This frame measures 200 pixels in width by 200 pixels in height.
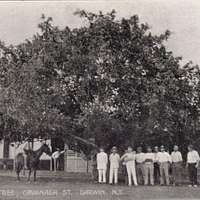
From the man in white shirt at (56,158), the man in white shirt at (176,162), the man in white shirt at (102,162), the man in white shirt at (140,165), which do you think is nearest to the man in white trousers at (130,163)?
the man in white shirt at (140,165)

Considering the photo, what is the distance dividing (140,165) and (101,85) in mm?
4168

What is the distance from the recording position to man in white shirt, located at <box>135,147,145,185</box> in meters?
24.2

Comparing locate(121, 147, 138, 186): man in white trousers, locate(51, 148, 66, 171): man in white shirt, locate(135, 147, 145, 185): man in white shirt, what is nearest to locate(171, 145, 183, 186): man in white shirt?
locate(135, 147, 145, 185): man in white shirt

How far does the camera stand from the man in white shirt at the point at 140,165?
24.2 metres

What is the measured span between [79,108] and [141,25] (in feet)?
16.9

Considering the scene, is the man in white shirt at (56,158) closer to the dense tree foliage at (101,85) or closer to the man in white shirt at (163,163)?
the dense tree foliage at (101,85)

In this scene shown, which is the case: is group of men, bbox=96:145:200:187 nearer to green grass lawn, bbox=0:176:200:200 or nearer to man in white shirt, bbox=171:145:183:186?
man in white shirt, bbox=171:145:183:186

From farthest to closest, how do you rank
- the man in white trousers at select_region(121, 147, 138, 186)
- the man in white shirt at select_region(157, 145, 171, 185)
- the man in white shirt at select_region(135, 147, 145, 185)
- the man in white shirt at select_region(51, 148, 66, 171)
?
the man in white shirt at select_region(51, 148, 66, 171) → the man in white shirt at select_region(135, 147, 145, 185) → the man in white shirt at select_region(157, 145, 171, 185) → the man in white trousers at select_region(121, 147, 138, 186)

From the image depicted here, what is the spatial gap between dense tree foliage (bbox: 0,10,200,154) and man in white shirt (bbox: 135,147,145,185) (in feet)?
4.64

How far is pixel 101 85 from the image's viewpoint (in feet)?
81.7

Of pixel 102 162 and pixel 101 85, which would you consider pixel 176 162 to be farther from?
pixel 101 85

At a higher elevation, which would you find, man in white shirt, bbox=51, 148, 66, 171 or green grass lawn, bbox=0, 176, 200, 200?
man in white shirt, bbox=51, 148, 66, 171

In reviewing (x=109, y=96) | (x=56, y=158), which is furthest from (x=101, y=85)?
(x=56, y=158)

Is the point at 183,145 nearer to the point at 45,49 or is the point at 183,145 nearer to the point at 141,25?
the point at 141,25
